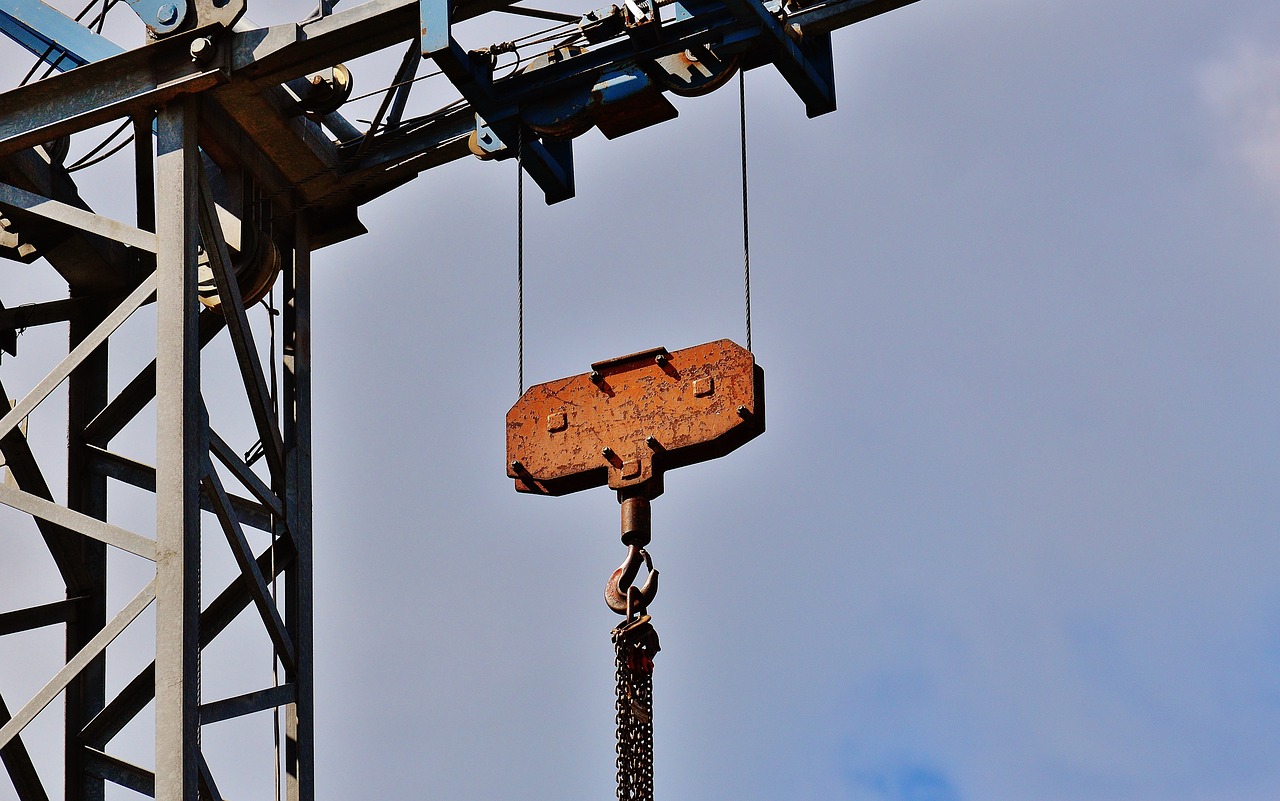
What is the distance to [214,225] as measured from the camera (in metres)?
13.1

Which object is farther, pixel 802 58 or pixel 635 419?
pixel 802 58

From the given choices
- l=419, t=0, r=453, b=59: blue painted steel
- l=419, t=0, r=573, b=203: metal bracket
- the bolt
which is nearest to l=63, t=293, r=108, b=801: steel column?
the bolt

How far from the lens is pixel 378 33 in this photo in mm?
12703

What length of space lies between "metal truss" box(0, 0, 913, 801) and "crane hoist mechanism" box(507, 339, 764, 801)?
1393 millimetres

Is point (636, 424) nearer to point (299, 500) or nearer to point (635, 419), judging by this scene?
point (635, 419)

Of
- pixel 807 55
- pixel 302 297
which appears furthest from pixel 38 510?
pixel 807 55

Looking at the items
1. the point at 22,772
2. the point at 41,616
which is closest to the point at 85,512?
the point at 41,616

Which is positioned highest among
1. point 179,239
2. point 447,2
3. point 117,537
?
point 447,2

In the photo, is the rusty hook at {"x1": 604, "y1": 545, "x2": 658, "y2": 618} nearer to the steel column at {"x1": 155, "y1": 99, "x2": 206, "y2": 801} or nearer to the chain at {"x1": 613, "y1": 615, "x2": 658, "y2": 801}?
the chain at {"x1": 613, "y1": 615, "x2": 658, "y2": 801}

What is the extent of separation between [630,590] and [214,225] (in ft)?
10.2

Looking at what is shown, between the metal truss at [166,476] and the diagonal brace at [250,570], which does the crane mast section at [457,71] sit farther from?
the diagonal brace at [250,570]

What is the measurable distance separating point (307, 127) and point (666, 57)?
213 cm

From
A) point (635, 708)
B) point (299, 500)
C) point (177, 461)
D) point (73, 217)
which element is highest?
point (73, 217)

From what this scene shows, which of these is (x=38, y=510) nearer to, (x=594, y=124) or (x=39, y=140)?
(x=39, y=140)
